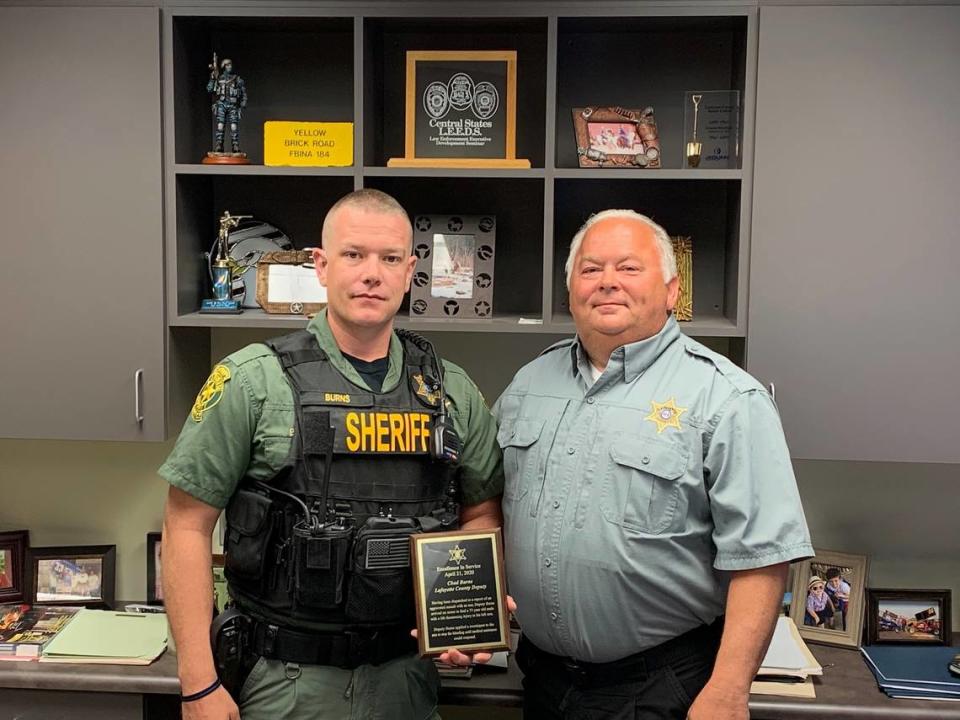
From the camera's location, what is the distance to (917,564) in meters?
2.52

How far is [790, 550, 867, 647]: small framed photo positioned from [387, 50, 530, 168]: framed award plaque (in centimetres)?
133

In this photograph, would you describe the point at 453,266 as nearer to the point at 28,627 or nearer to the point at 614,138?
the point at 614,138

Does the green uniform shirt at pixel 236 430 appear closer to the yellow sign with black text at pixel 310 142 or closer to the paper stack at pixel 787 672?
the yellow sign with black text at pixel 310 142

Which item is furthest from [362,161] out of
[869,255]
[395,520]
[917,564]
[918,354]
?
[917,564]

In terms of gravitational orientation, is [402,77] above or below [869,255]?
above

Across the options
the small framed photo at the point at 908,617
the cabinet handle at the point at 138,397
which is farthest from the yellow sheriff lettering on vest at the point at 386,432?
the small framed photo at the point at 908,617

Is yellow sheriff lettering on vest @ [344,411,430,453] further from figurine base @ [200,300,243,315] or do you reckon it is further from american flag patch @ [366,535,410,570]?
figurine base @ [200,300,243,315]

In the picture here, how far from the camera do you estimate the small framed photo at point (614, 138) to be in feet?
7.27

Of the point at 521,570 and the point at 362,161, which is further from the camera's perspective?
the point at 362,161

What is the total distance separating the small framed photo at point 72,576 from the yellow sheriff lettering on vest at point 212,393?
3.50 ft

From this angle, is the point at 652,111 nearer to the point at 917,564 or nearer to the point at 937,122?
the point at 937,122

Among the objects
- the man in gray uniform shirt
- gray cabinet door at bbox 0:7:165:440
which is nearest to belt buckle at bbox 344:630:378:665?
the man in gray uniform shirt

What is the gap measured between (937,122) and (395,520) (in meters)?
1.46

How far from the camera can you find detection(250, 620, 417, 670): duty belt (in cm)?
171
